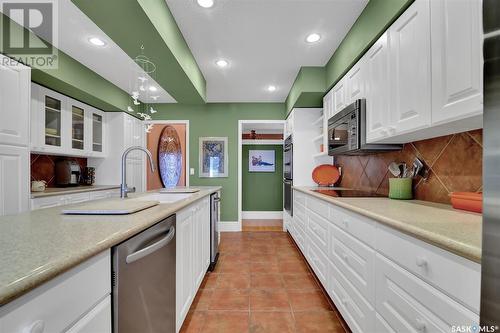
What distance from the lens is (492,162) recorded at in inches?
17.7

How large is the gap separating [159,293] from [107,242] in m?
0.57

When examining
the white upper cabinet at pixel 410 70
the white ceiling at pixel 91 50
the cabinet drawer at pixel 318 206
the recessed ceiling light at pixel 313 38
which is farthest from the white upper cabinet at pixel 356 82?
the white ceiling at pixel 91 50

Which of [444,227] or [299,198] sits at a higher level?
[444,227]

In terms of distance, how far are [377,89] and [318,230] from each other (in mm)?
1353

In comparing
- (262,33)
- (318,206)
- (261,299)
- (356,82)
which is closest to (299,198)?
(318,206)

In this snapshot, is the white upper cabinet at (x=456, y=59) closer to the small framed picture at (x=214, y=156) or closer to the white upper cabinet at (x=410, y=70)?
the white upper cabinet at (x=410, y=70)

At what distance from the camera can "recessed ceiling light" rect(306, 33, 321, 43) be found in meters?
2.32

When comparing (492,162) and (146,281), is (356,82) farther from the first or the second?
(146,281)

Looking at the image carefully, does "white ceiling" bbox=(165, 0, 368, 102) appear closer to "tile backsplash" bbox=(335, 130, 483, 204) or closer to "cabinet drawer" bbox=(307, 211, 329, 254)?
"tile backsplash" bbox=(335, 130, 483, 204)

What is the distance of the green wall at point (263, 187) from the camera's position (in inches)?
223

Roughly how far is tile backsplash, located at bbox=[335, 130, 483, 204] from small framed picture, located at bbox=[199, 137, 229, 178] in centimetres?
286

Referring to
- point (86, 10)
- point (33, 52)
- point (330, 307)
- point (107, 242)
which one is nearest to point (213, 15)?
point (86, 10)

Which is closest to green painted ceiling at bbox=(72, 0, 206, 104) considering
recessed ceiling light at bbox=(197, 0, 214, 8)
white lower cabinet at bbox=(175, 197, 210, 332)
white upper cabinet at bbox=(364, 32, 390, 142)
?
recessed ceiling light at bbox=(197, 0, 214, 8)

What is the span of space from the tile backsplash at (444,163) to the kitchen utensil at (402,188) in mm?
84
